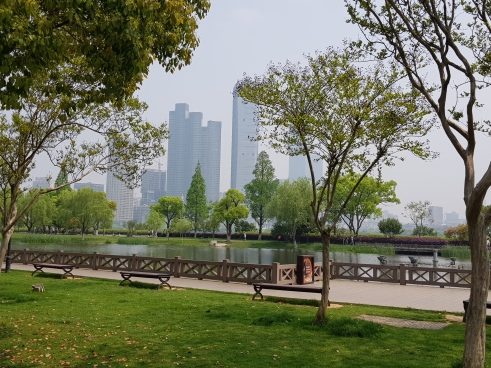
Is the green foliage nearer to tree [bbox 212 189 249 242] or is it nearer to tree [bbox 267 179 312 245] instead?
tree [bbox 267 179 312 245]

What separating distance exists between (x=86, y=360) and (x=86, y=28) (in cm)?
523

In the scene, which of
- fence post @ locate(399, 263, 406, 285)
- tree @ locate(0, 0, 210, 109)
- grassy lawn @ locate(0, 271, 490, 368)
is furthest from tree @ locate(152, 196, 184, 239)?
tree @ locate(0, 0, 210, 109)

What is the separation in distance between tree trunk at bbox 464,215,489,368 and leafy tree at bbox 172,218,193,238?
9049cm

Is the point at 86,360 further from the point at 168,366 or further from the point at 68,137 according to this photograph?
the point at 68,137

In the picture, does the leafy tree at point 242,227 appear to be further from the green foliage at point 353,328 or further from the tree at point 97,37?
the tree at point 97,37

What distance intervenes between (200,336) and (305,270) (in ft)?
40.8

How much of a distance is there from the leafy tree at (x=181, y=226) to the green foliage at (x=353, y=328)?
282ft

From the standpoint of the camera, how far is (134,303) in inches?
580

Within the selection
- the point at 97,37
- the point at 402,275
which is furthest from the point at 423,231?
the point at 97,37

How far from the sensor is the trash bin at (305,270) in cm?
2173

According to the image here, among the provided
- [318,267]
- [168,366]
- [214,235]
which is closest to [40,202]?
[214,235]

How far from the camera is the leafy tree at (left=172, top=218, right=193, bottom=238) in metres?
96.1

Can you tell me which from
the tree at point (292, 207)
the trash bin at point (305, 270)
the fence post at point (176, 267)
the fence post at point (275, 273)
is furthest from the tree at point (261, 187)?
the fence post at point (275, 273)

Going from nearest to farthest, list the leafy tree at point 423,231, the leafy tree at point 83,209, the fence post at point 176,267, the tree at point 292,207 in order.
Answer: the fence post at point 176,267
the tree at point 292,207
the leafy tree at point 83,209
the leafy tree at point 423,231
